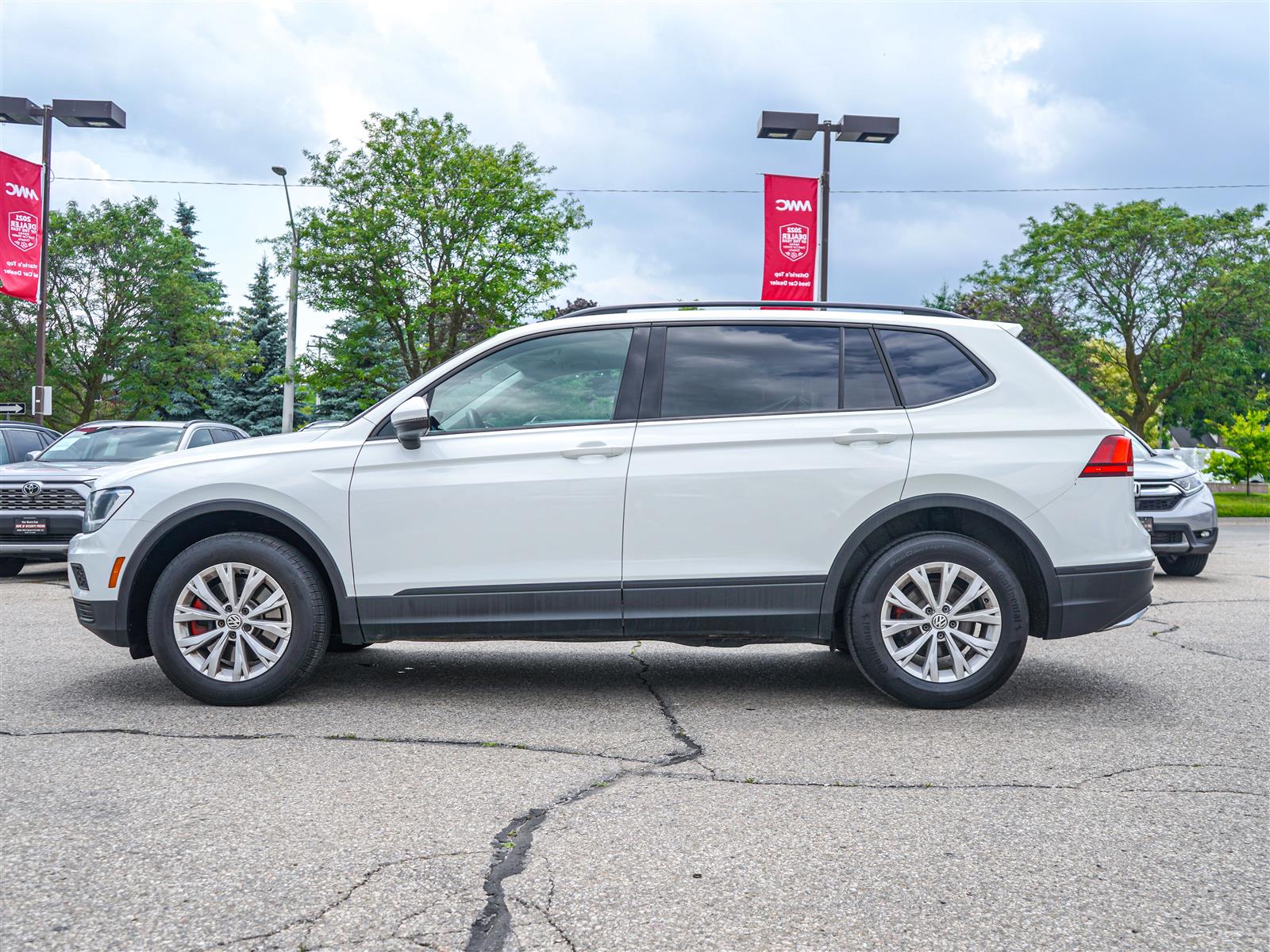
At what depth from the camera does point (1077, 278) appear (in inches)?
Result: 1510

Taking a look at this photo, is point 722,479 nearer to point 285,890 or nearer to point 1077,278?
point 285,890

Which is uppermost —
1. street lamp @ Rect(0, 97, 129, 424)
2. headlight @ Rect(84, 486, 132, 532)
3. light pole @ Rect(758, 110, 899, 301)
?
street lamp @ Rect(0, 97, 129, 424)

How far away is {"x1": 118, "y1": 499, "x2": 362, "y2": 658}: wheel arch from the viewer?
5254mm

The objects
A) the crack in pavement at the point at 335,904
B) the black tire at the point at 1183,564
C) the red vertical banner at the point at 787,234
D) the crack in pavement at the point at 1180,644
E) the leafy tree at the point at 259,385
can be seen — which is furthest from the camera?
the leafy tree at the point at 259,385

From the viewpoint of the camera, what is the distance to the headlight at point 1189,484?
36.5ft

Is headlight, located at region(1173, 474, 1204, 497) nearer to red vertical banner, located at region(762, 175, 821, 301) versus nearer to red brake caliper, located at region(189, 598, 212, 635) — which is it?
red vertical banner, located at region(762, 175, 821, 301)

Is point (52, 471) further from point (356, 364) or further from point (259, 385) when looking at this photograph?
point (259, 385)

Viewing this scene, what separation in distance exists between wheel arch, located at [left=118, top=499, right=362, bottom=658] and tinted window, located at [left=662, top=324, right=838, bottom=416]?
1.76m

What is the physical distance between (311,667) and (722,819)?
2.46m

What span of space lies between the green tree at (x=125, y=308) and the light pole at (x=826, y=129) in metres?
28.0

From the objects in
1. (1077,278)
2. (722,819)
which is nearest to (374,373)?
(1077,278)

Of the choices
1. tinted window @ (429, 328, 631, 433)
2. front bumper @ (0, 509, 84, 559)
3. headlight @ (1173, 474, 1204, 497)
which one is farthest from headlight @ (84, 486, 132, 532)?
headlight @ (1173, 474, 1204, 497)

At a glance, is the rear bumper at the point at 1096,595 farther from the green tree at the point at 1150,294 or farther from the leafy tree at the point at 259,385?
the leafy tree at the point at 259,385

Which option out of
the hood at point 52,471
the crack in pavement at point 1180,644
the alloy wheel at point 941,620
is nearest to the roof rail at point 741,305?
the alloy wheel at point 941,620
